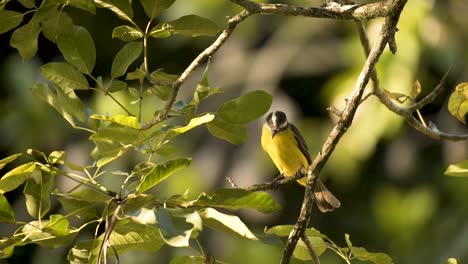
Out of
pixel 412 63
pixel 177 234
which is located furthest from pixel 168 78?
pixel 412 63

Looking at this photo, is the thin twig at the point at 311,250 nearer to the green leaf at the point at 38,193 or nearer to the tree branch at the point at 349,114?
the tree branch at the point at 349,114

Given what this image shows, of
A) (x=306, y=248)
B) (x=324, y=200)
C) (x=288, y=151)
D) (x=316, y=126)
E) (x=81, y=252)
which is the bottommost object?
(x=316, y=126)

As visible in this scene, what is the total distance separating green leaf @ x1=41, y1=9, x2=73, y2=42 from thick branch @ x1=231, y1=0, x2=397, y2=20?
0.37m

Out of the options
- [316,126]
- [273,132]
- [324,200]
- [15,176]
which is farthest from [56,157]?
[316,126]

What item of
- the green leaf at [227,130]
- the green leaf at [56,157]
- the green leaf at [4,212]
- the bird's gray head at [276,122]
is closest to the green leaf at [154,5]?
the green leaf at [227,130]

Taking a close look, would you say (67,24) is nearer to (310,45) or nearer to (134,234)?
(134,234)

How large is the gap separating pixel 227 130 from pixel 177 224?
0.57m

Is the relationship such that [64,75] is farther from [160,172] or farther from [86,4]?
[160,172]

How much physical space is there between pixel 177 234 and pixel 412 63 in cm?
409

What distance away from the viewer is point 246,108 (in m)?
2.32

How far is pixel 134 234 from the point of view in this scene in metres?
2.31

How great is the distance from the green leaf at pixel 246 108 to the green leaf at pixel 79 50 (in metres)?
0.33

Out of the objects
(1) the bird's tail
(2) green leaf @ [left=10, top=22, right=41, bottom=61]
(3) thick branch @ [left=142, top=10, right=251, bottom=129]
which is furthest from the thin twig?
(1) the bird's tail

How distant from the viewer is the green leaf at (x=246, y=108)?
2.30 m
